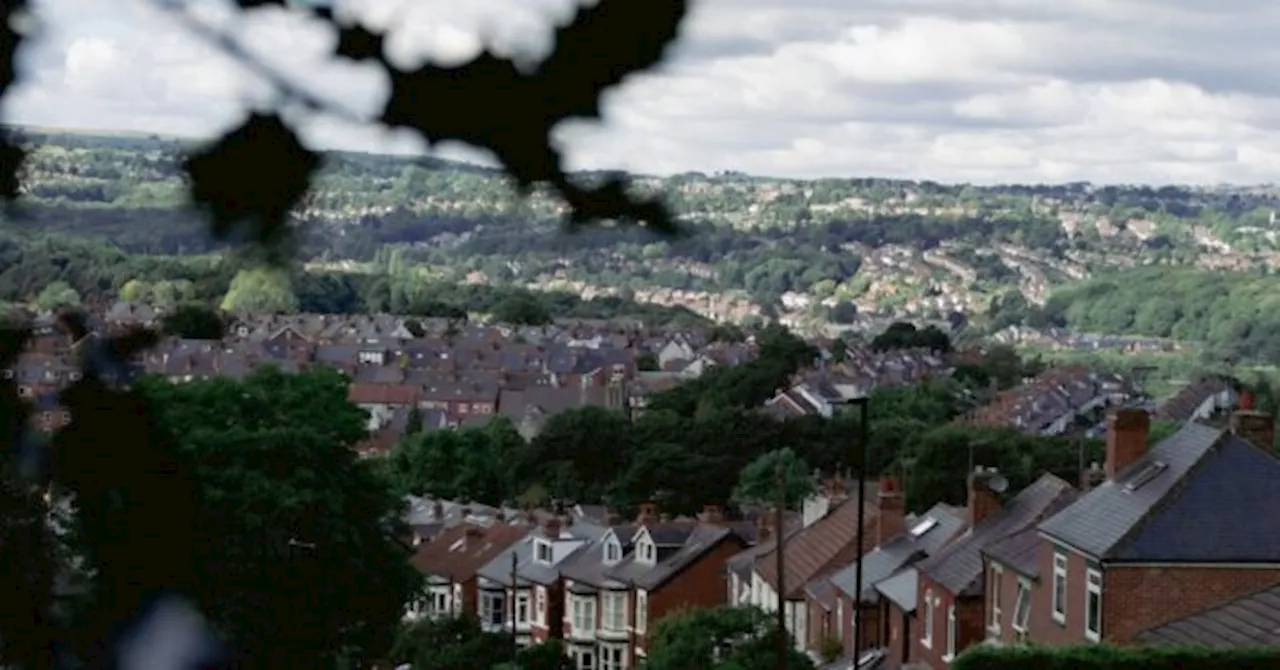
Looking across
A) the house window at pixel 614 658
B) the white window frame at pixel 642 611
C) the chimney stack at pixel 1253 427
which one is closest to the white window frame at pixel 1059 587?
the chimney stack at pixel 1253 427

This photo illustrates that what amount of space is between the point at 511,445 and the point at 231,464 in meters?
41.9

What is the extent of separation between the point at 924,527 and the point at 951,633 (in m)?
5.07

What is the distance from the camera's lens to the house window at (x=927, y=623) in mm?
24011

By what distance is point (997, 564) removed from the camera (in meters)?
22.3

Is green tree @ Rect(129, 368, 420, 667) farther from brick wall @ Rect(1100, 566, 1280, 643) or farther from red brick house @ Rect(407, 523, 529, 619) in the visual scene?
red brick house @ Rect(407, 523, 529, 619)

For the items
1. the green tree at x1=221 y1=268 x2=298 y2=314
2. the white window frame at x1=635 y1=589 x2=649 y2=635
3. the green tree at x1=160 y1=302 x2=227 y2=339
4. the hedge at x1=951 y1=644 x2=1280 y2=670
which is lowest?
the white window frame at x1=635 y1=589 x2=649 y2=635

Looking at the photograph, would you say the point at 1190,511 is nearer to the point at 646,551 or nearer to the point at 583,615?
the point at 646,551

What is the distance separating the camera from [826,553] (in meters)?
31.0

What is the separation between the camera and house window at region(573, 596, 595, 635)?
39.2 metres

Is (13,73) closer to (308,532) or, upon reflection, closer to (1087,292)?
(308,532)

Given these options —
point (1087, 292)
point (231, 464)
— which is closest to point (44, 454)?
point (231, 464)

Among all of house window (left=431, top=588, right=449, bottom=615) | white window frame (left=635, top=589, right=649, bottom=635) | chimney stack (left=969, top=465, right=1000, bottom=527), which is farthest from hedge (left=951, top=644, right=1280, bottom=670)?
house window (left=431, top=588, right=449, bottom=615)

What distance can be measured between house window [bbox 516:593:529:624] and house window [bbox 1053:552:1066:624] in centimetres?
2260

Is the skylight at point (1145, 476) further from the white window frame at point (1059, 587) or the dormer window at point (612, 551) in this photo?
the dormer window at point (612, 551)
